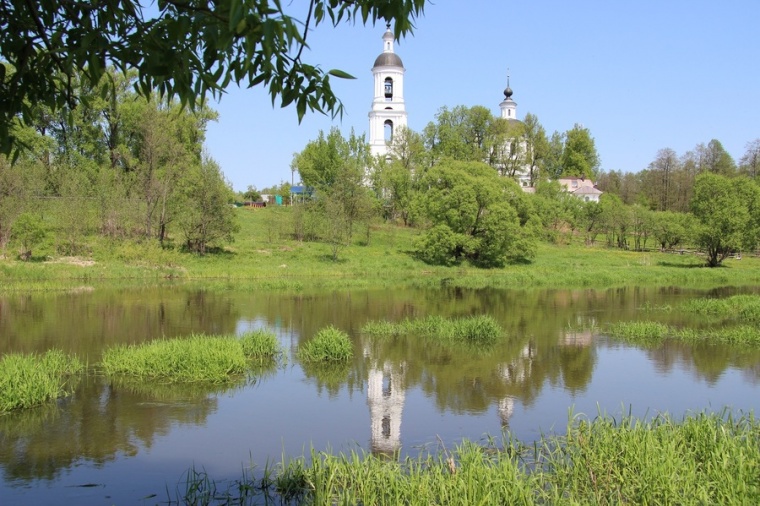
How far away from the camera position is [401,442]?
34.6ft

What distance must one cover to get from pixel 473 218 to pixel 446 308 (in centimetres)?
1835

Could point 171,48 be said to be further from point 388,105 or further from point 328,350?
point 388,105

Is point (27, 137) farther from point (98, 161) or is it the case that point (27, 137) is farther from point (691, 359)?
point (691, 359)

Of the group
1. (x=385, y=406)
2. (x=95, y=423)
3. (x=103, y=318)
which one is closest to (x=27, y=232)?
(x=103, y=318)

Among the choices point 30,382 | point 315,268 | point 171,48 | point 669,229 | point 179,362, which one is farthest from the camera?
point 669,229

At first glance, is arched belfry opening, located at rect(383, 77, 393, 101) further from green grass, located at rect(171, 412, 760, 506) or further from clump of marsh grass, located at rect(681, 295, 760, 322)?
green grass, located at rect(171, 412, 760, 506)

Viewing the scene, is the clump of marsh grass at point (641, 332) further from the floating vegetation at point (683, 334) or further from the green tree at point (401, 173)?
the green tree at point (401, 173)

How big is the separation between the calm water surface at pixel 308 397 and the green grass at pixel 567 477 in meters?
1.18

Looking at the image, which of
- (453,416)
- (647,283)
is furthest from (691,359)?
(647,283)

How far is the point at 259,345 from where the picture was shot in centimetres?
1677

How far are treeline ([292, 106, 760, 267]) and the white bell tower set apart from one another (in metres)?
5.20

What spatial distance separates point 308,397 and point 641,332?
38.6 feet

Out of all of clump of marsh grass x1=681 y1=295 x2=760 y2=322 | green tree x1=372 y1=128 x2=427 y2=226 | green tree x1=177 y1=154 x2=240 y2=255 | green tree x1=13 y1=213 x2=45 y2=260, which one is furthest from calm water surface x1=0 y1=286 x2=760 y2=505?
green tree x1=372 y1=128 x2=427 y2=226

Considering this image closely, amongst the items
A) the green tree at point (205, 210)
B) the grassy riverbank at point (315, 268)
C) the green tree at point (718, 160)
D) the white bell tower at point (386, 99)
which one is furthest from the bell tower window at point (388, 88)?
the green tree at point (718, 160)
